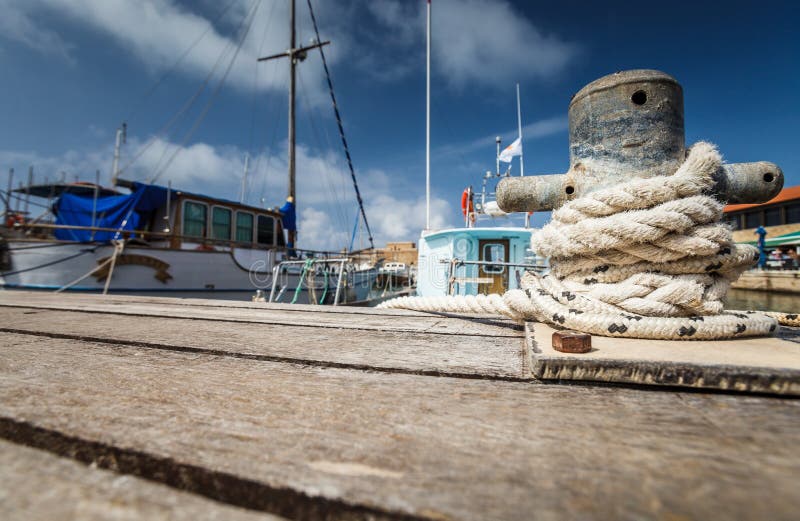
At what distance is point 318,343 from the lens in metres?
1.06

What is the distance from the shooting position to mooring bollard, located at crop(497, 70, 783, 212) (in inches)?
49.7

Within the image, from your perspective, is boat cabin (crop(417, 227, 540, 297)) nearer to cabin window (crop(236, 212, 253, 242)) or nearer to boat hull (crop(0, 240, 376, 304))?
boat hull (crop(0, 240, 376, 304))

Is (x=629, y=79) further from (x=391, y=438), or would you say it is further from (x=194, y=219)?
(x=194, y=219)

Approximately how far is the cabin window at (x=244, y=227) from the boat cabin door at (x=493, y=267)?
6137 millimetres

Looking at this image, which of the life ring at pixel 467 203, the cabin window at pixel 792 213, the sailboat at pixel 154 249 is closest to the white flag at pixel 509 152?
the life ring at pixel 467 203

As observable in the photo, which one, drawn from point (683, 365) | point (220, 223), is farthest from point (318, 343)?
point (220, 223)

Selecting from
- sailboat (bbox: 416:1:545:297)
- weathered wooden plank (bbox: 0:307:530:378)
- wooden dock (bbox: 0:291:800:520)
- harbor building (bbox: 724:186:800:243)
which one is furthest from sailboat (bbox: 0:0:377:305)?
harbor building (bbox: 724:186:800:243)

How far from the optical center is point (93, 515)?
310mm

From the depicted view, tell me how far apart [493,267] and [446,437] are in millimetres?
7668

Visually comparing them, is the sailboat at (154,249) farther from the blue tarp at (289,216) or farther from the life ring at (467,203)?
the life ring at (467,203)

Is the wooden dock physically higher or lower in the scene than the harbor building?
lower

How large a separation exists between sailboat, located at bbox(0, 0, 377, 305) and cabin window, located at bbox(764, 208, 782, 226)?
78.3ft

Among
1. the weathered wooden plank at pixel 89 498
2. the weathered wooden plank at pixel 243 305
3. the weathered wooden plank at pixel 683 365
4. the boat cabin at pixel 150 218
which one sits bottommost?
the weathered wooden plank at pixel 89 498

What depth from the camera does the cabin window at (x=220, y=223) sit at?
905 centimetres
